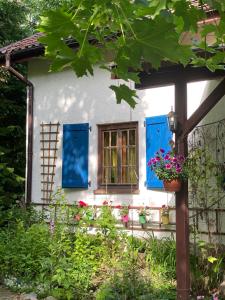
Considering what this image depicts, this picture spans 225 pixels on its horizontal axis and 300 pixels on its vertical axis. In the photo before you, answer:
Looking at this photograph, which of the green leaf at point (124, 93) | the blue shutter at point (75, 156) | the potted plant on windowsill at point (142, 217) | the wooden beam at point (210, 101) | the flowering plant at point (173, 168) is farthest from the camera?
the blue shutter at point (75, 156)

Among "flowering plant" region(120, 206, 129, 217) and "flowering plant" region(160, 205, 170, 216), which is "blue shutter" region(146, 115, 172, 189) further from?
"flowering plant" region(120, 206, 129, 217)

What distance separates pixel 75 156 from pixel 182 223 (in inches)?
166

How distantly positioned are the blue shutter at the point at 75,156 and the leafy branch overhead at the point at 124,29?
7.17m

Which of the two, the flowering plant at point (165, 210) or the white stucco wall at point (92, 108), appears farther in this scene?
the white stucco wall at point (92, 108)

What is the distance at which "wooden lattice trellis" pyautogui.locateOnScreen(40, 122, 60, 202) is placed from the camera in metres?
9.77

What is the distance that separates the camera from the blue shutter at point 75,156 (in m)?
9.23

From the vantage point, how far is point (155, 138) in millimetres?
8320

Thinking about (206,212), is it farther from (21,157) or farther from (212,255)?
(21,157)

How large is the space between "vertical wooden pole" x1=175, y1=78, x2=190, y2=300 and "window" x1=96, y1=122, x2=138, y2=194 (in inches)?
117

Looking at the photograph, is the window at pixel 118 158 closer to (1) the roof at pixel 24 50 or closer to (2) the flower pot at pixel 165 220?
(2) the flower pot at pixel 165 220

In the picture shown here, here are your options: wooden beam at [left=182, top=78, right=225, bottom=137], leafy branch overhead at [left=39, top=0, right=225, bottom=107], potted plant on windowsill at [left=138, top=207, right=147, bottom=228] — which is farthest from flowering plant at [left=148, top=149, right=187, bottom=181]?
leafy branch overhead at [left=39, top=0, right=225, bottom=107]

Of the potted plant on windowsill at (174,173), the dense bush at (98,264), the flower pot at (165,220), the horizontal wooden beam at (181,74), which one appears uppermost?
the horizontal wooden beam at (181,74)

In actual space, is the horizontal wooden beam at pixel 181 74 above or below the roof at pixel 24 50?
below

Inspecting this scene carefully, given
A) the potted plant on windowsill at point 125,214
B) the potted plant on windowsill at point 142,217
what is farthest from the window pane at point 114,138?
the potted plant on windowsill at point 142,217
